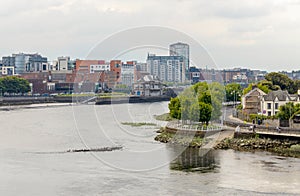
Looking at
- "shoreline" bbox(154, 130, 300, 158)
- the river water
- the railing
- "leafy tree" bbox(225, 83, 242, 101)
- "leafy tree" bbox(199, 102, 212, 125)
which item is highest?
"leafy tree" bbox(225, 83, 242, 101)

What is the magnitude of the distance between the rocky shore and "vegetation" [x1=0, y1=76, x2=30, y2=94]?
1577 inches

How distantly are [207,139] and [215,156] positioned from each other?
2.52 metres

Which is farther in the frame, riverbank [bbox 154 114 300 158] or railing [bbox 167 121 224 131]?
railing [bbox 167 121 224 131]

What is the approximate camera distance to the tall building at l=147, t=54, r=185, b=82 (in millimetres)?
63094

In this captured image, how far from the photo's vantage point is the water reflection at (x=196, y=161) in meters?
13.3

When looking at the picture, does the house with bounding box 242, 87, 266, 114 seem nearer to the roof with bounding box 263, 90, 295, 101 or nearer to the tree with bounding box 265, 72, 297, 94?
the roof with bounding box 263, 90, 295, 101

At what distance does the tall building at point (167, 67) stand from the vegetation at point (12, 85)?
15.1 m

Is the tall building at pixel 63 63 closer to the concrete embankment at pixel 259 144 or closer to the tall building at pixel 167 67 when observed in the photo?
the tall building at pixel 167 67

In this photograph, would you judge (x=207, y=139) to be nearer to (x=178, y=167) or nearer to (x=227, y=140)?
(x=227, y=140)

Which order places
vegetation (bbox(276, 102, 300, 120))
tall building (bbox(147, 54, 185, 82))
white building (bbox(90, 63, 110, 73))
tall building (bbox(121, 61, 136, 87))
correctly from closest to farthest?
vegetation (bbox(276, 102, 300, 120)) < tall building (bbox(147, 54, 185, 82)) < tall building (bbox(121, 61, 136, 87)) < white building (bbox(90, 63, 110, 73))

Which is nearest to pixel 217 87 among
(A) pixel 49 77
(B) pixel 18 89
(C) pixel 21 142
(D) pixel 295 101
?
(D) pixel 295 101

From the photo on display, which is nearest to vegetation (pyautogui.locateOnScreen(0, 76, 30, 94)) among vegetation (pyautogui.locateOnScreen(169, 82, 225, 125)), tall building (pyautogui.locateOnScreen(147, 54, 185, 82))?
tall building (pyautogui.locateOnScreen(147, 54, 185, 82))

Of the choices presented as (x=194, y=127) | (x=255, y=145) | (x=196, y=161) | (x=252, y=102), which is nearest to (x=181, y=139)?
(x=194, y=127)

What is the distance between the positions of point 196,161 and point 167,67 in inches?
2012
